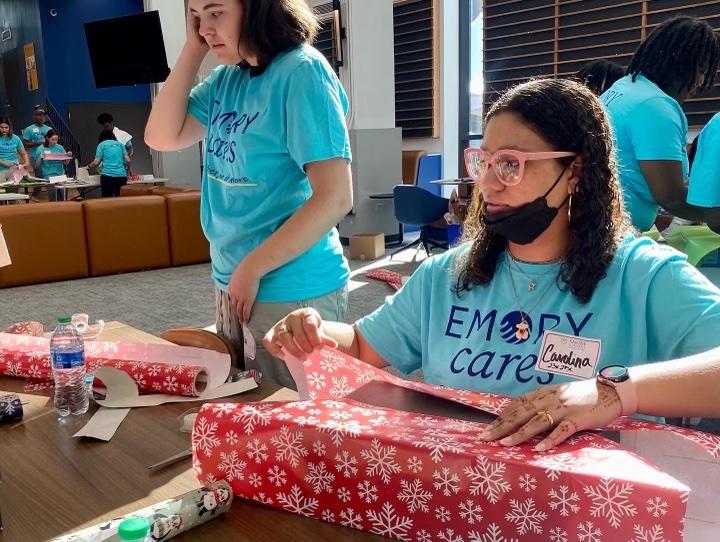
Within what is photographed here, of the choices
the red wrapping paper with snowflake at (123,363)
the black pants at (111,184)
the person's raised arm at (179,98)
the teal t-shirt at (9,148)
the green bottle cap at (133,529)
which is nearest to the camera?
the green bottle cap at (133,529)

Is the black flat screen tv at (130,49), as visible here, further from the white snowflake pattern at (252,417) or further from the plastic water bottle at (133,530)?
the plastic water bottle at (133,530)

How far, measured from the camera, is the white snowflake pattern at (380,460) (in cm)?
80

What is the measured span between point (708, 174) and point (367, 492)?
200 cm

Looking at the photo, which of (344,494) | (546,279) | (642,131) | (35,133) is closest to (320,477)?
(344,494)

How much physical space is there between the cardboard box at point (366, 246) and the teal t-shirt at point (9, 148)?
6.52 meters

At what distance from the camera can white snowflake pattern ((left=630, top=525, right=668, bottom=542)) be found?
0.67 meters

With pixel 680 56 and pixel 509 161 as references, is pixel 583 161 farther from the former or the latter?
pixel 680 56

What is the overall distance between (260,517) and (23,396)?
2.61 feet

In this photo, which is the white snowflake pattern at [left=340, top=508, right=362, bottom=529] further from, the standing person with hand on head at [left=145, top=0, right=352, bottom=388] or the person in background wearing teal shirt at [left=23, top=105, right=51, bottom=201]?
the person in background wearing teal shirt at [left=23, top=105, right=51, bottom=201]

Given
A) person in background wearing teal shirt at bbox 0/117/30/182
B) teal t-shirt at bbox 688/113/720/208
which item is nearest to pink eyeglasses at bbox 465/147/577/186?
teal t-shirt at bbox 688/113/720/208

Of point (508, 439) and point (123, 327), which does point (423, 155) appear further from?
point (508, 439)

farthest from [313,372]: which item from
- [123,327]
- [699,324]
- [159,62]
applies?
[159,62]

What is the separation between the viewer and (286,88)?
1.53 m

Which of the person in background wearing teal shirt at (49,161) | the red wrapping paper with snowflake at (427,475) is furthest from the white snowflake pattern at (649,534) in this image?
the person in background wearing teal shirt at (49,161)
